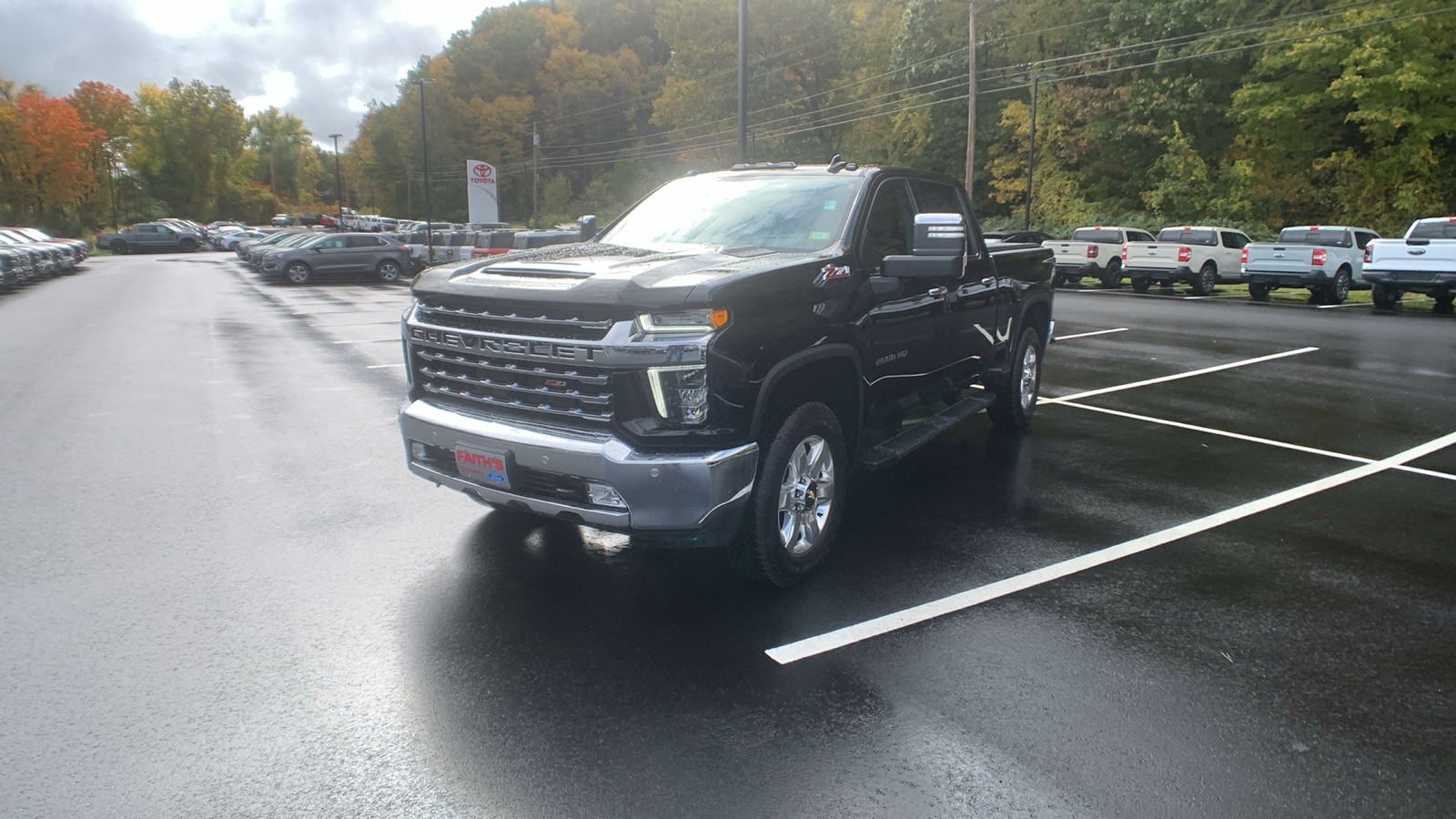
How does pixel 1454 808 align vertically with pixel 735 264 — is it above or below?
below

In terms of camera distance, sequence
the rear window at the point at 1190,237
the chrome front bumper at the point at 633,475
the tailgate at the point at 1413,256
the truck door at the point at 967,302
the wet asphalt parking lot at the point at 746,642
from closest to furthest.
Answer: the wet asphalt parking lot at the point at 746,642 → the chrome front bumper at the point at 633,475 → the truck door at the point at 967,302 → the tailgate at the point at 1413,256 → the rear window at the point at 1190,237

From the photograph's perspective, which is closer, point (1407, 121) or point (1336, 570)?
point (1336, 570)

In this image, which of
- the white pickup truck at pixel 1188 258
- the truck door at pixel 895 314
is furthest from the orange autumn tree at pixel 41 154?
the truck door at pixel 895 314

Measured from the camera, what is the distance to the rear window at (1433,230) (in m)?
20.3

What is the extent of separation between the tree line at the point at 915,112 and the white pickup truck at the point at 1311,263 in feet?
44.1

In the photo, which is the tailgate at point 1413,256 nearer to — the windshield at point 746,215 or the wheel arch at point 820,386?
the windshield at point 746,215

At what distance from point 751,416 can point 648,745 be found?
1.52 metres

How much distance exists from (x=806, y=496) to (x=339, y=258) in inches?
1133

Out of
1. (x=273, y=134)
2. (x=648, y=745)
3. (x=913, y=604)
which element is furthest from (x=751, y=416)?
(x=273, y=134)

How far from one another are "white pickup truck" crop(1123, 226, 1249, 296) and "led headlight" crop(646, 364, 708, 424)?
2569cm

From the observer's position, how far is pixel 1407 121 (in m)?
33.6

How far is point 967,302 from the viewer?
6734 mm

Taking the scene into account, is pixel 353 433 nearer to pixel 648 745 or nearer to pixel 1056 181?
pixel 648 745

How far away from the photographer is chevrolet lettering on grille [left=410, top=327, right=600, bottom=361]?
4242 millimetres
